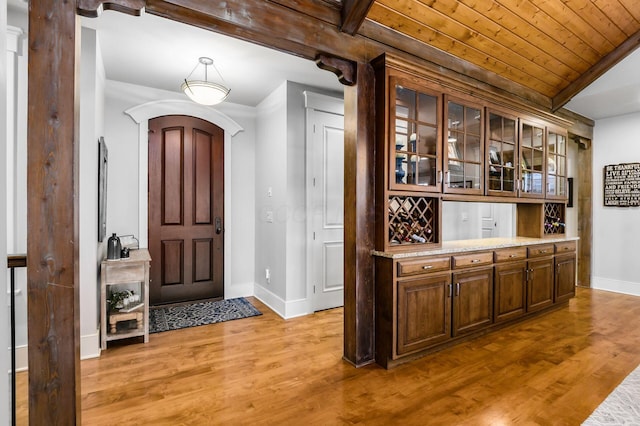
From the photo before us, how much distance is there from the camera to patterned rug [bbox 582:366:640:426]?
6.39 ft

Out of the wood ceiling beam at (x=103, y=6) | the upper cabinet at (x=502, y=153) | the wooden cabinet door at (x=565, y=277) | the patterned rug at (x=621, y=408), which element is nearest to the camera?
the wood ceiling beam at (x=103, y=6)

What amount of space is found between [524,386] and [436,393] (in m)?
0.65

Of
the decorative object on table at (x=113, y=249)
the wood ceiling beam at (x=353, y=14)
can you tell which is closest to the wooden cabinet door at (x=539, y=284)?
the wood ceiling beam at (x=353, y=14)

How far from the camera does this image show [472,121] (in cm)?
323

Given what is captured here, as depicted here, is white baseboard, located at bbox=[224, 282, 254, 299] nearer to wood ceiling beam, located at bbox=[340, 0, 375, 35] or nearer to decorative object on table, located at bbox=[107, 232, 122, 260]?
decorative object on table, located at bbox=[107, 232, 122, 260]

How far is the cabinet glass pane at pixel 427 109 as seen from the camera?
2.86 m

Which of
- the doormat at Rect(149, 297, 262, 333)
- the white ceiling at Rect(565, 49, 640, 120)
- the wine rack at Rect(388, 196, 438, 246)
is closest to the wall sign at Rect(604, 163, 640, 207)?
the white ceiling at Rect(565, 49, 640, 120)

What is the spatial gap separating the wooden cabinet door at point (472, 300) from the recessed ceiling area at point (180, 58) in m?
2.50

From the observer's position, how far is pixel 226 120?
14.9ft

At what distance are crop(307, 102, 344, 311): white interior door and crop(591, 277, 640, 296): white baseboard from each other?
13.8 feet

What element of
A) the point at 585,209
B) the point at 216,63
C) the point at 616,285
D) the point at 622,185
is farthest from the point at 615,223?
the point at 216,63

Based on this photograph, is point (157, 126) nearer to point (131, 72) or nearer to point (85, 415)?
point (131, 72)

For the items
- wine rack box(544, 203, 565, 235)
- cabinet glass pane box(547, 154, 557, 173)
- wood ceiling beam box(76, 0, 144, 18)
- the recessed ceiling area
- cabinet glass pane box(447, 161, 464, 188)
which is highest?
the recessed ceiling area

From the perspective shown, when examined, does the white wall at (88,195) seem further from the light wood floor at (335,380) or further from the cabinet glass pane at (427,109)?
the cabinet glass pane at (427,109)
